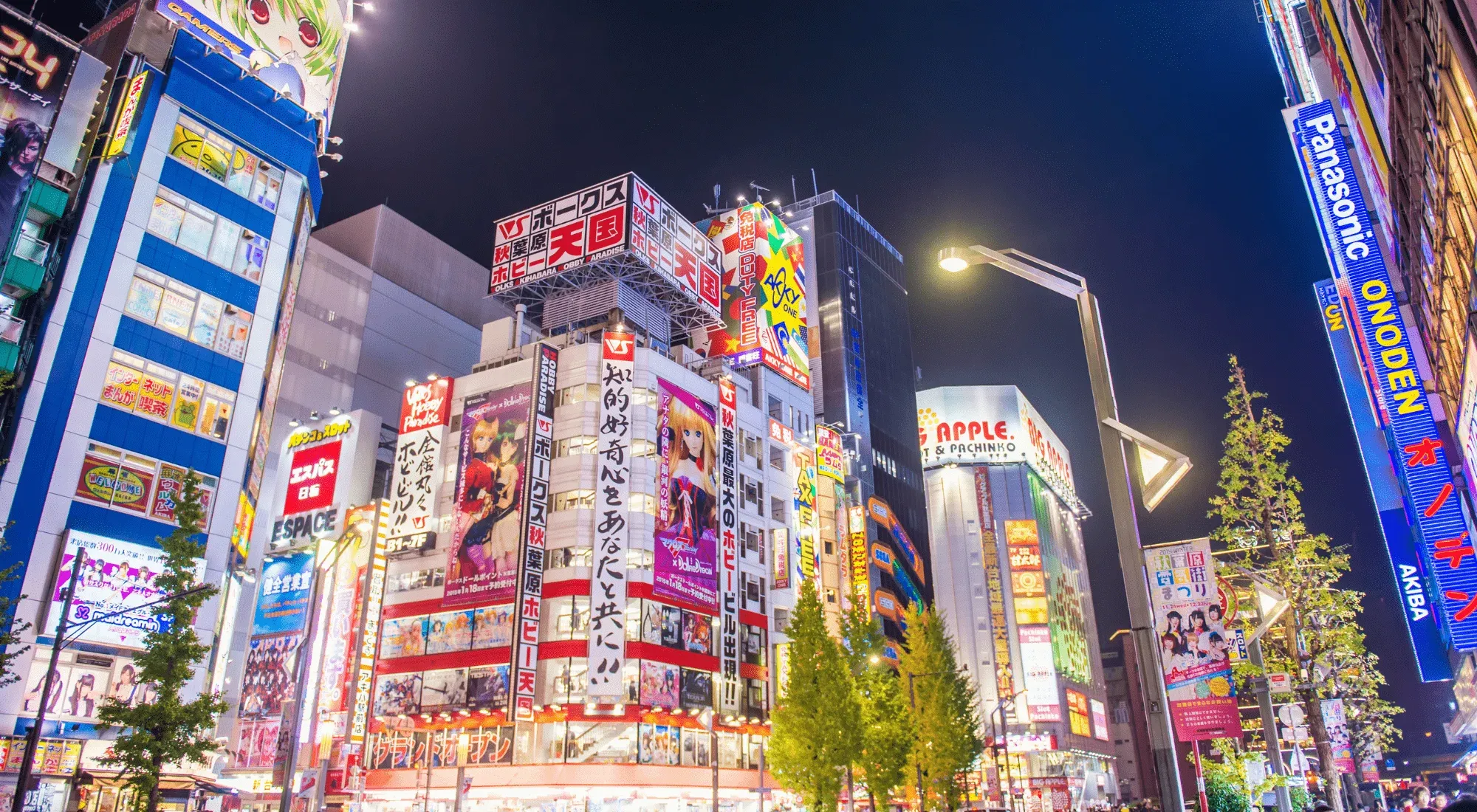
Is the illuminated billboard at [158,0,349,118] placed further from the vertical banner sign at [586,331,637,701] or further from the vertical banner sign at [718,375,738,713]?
the vertical banner sign at [718,375,738,713]

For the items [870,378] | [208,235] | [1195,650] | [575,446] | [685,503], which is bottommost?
[1195,650]

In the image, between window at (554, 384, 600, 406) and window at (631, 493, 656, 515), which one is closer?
window at (631, 493, 656, 515)

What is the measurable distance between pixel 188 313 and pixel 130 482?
324 inches

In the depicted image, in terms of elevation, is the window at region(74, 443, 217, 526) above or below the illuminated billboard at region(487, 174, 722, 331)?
below

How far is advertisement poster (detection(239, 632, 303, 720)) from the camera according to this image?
150 ft

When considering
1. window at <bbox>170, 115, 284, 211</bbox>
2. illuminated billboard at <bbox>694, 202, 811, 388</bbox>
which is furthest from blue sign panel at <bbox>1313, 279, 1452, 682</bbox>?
window at <bbox>170, 115, 284, 211</bbox>

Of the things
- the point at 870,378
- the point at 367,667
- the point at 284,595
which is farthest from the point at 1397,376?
the point at 870,378

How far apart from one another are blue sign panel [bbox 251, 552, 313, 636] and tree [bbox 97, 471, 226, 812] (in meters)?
19.7

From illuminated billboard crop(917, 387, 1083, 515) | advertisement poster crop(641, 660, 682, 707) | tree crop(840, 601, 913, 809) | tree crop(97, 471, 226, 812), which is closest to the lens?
tree crop(97, 471, 226, 812)

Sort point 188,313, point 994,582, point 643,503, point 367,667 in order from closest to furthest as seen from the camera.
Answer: point 188,313 < point 367,667 < point 643,503 < point 994,582

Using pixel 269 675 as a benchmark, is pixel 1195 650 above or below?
below

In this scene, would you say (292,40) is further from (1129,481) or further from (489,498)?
(1129,481)

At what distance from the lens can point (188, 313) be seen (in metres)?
41.1

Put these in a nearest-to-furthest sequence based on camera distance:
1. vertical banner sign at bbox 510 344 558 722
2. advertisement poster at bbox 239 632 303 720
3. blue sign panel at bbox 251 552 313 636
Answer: advertisement poster at bbox 239 632 303 720 → blue sign panel at bbox 251 552 313 636 → vertical banner sign at bbox 510 344 558 722
